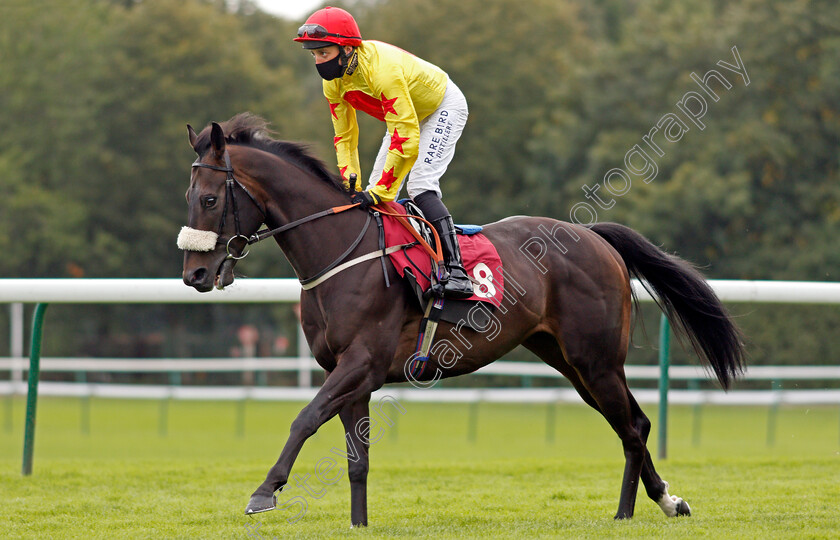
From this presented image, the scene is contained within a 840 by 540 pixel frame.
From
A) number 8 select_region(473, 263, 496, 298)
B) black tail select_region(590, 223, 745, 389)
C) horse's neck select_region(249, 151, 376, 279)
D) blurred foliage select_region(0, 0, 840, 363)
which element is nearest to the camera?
horse's neck select_region(249, 151, 376, 279)

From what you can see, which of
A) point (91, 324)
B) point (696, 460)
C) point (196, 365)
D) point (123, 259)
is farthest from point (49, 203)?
point (696, 460)

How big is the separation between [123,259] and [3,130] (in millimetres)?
5120

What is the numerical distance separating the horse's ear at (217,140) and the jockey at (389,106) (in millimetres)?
589

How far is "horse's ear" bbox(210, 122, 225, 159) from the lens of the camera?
457 cm

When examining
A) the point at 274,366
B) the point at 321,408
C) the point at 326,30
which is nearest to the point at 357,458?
the point at 321,408

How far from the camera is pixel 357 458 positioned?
16.1 ft

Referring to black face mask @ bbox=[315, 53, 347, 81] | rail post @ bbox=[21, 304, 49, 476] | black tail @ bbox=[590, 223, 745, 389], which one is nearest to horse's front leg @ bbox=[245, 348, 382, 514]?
black face mask @ bbox=[315, 53, 347, 81]

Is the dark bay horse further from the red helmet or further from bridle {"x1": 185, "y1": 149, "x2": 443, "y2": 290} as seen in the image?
the red helmet

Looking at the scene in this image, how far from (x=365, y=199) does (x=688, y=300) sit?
6.59 ft

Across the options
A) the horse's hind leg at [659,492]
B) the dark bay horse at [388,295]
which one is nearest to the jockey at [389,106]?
the dark bay horse at [388,295]

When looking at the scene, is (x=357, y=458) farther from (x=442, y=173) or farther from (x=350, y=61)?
(x=350, y=61)

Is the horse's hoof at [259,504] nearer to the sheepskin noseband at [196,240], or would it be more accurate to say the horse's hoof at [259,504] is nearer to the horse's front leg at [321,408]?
the horse's front leg at [321,408]

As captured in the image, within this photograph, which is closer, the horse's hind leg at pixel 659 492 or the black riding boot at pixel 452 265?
the black riding boot at pixel 452 265

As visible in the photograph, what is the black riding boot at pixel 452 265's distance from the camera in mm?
4867
